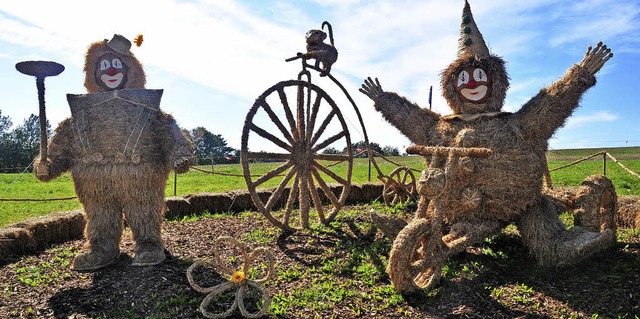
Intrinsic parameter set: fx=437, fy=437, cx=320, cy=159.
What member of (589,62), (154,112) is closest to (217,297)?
(154,112)

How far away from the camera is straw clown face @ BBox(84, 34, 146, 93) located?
431cm

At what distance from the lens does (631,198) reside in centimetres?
601

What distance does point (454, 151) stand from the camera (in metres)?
3.55

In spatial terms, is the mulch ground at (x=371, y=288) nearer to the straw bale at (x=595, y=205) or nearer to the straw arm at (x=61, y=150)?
the straw bale at (x=595, y=205)

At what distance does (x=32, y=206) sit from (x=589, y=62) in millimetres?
9087

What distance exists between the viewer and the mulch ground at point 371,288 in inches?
125

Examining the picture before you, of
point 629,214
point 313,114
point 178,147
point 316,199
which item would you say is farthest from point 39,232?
point 629,214

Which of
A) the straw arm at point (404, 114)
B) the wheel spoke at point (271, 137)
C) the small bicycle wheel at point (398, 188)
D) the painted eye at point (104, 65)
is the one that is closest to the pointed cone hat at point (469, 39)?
the straw arm at point (404, 114)

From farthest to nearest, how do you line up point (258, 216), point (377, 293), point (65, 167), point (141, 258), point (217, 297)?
point (258, 216), point (65, 167), point (141, 258), point (377, 293), point (217, 297)

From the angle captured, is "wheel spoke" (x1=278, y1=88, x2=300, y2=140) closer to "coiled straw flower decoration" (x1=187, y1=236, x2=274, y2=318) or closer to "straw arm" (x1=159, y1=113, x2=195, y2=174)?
"straw arm" (x1=159, y1=113, x2=195, y2=174)

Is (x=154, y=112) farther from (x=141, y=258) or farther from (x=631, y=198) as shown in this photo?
(x=631, y=198)

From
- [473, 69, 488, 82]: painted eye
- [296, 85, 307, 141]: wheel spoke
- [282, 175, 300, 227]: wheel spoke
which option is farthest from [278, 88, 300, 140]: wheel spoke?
[473, 69, 488, 82]: painted eye

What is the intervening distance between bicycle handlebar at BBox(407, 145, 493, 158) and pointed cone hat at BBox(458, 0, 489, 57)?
128cm

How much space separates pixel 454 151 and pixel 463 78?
1.07 m
